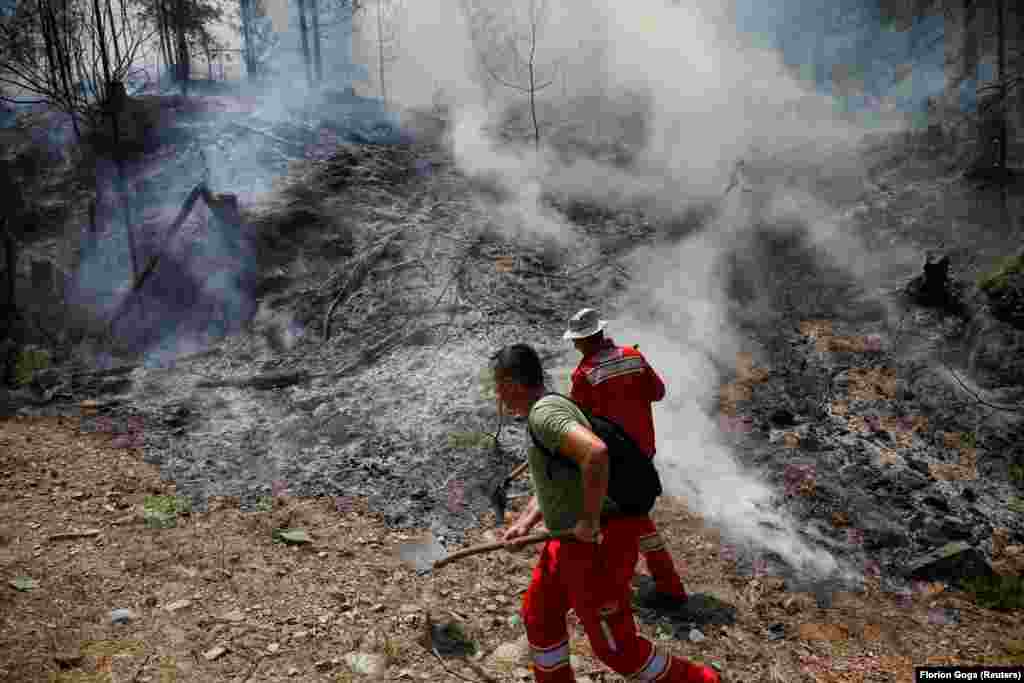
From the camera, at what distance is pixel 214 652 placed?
2859 mm

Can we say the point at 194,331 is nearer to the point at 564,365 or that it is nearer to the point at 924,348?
the point at 564,365

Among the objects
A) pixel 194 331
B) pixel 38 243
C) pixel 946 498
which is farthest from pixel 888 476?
pixel 38 243

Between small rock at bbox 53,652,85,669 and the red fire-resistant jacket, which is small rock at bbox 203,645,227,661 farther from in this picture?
the red fire-resistant jacket

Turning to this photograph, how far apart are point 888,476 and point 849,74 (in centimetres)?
1701

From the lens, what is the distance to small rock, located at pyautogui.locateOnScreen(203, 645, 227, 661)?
2833mm

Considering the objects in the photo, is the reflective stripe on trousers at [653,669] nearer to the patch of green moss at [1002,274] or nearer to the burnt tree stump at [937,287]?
the patch of green moss at [1002,274]

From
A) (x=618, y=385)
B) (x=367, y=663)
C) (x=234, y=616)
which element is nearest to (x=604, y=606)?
(x=618, y=385)

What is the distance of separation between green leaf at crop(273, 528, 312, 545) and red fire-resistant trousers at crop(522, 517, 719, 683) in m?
2.31

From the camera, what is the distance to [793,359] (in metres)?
6.81

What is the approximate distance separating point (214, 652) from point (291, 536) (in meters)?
1.20

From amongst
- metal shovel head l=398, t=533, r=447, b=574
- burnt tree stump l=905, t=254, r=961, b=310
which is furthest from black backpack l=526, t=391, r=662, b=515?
burnt tree stump l=905, t=254, r=961, b=310

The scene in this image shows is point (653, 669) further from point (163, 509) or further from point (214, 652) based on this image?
point (163, 509)

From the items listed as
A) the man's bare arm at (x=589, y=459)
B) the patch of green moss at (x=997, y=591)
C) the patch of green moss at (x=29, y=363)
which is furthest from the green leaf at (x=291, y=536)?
the patch of green moss at (x=29, y=363)

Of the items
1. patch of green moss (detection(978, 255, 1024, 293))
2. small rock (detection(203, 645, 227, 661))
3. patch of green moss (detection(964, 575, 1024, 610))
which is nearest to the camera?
small rock (detection(203, 645, 227, 661))
